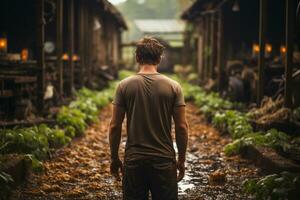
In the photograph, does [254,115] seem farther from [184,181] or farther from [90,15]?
[90,15]

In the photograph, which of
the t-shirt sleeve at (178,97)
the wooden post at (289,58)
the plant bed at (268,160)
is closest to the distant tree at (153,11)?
the wooden post at (289,58)

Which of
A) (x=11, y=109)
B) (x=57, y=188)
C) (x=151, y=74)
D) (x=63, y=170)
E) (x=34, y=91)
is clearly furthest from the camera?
(x=34, y=91)

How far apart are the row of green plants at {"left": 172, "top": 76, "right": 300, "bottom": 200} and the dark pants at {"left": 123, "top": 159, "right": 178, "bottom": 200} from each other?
1.55m

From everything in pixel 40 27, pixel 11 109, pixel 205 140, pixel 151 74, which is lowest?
pixel 205 140

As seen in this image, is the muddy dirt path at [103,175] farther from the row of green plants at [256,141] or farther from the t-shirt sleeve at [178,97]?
the t-shirt sleeve at [178,97]

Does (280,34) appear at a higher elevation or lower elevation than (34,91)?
higher

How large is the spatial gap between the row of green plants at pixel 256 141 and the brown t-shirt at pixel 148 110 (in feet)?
5.46

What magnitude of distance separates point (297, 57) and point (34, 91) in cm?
752

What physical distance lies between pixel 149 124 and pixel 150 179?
45cm

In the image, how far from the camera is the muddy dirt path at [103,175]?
6.63 m

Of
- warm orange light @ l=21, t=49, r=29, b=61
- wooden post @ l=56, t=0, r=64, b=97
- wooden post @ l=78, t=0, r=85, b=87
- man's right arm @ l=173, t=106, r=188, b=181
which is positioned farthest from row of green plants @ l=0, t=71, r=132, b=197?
wooden post @ l=78, t=0, r=85, b=87

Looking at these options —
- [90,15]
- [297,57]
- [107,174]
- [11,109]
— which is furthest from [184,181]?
[90,15]

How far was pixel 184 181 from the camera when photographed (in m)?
7.44

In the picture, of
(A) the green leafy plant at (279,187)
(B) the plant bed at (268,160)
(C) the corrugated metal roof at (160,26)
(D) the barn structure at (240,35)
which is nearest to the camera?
(A) the green leafy plant at (279,187)
